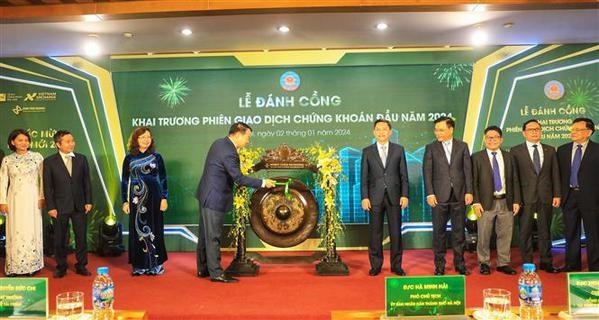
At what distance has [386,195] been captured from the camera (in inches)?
179

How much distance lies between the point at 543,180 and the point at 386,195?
4.87 ft

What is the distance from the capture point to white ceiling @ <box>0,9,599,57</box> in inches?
182

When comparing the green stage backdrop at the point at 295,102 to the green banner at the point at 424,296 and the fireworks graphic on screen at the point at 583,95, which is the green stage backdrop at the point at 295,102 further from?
the green banner at the point at 424,296

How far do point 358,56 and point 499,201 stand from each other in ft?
7.89

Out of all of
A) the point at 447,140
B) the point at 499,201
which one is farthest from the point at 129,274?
the point at 499,201

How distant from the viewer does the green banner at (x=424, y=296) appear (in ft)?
6.13

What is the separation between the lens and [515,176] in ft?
15.1

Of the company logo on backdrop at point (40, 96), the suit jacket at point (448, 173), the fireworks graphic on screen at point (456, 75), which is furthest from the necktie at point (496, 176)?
the company logo on backdrop at point (40, 96)

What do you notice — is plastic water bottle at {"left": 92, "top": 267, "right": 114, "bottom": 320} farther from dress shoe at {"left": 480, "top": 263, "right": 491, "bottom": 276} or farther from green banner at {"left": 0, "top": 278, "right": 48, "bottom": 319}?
dress shoe at {"left": 480, "top": 263, "right": 491, "bottom": 276}

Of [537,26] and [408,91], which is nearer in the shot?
[537,26]

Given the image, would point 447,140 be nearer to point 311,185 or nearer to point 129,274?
point 311,185

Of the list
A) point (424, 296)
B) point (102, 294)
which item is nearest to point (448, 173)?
point (424, 296)

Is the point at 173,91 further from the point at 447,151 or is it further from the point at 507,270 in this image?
the point at 507,270

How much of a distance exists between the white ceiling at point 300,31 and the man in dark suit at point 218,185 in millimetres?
1175
